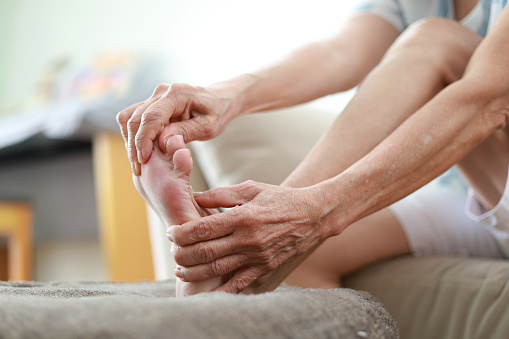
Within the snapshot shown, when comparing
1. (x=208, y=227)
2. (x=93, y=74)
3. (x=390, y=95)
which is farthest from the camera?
(x=93, y=74)

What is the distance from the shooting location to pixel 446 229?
2.79ft

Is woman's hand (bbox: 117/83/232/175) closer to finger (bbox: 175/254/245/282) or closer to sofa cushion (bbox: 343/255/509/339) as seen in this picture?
finger (bbox: 175/254/245/282)

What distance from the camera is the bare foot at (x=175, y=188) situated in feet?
1.66

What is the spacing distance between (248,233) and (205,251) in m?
0.04

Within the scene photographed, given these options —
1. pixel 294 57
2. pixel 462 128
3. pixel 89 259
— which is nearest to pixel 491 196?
pixel 462 128

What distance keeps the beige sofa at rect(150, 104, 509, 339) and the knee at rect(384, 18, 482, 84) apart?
261 millimetres

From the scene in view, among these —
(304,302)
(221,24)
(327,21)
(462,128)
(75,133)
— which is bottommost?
(304,302)

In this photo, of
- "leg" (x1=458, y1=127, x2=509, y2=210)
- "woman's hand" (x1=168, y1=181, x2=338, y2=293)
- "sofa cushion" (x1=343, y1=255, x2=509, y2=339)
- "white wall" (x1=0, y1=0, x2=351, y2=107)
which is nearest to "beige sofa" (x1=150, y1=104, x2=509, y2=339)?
"sofa cushion" (x1=343, y1=255, x2=509, y2=339)

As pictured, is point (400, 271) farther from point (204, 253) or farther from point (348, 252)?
point (204, 253)

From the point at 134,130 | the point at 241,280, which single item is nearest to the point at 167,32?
the point at 134,130

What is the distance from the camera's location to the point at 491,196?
0.76 m

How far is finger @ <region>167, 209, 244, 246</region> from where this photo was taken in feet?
1.55

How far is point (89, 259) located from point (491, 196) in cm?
186

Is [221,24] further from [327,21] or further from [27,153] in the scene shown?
[27,153]
